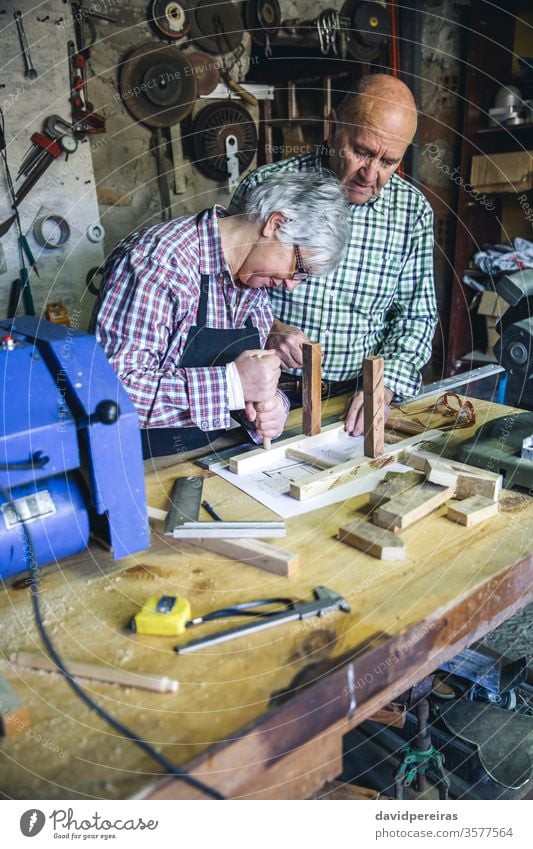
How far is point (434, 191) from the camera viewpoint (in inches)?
220

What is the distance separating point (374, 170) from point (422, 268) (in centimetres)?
50

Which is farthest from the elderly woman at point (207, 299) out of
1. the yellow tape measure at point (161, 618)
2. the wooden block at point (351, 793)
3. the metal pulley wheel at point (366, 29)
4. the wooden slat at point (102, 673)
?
the metal pulley wheel at point (366, 29)

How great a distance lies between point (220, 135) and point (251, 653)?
4863mm

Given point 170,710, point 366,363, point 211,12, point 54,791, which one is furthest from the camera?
point 211,12

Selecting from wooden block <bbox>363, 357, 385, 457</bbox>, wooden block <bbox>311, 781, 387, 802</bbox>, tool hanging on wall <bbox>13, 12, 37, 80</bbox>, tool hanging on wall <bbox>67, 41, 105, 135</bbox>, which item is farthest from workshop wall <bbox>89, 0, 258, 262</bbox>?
wooden block <bbox>311, 781, 387, 802</bbox>

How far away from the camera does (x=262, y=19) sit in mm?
5129

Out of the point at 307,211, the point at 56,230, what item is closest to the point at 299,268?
the point at 307,211

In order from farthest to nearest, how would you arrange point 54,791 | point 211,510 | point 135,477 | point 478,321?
1. point 478,321
2. point 211,510
3. point 135,477
4. point 54,791

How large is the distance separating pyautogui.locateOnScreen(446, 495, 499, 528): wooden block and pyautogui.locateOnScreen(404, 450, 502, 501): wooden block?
44 millimetres

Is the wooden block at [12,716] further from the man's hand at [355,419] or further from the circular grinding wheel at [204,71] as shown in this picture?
the circular grinding wheel at [204,71]

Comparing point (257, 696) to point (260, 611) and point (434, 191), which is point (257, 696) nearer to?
point (260, 611)

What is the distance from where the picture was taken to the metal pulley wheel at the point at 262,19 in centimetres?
508

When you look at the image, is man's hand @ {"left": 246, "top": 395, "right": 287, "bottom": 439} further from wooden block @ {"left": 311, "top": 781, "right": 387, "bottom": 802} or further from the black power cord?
wooden block @ {"left": 311, "top": 781, "right": 387, "bottom": 802}

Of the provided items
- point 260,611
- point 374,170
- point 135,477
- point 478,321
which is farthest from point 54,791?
point 478,321
